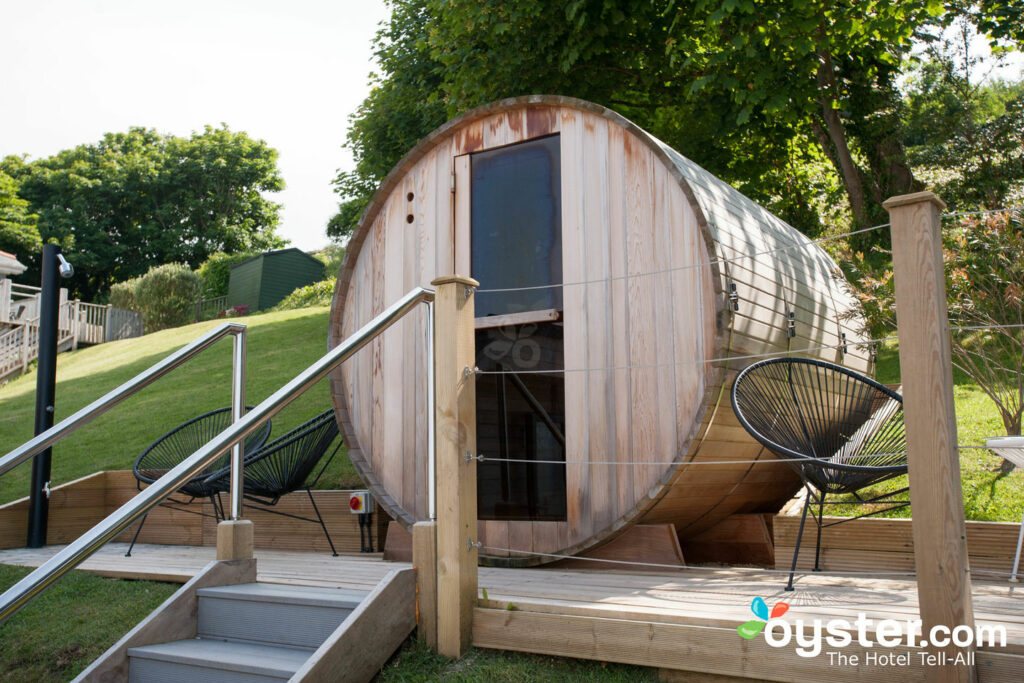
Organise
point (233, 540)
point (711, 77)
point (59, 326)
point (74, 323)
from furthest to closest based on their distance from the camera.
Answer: point (74, 323) → point (59, 326) → point (711, 77) → point (233, 540)

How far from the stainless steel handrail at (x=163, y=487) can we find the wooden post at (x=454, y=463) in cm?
11

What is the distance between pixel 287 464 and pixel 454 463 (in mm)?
2391

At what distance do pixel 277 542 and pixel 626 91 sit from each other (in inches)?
263

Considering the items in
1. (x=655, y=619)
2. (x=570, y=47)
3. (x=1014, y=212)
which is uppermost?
(x=570, y=47)

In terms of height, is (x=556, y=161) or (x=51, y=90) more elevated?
(x=51, y=90)

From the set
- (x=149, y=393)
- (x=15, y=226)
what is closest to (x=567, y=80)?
(x=149, y=393)

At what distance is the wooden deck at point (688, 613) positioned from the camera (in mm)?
2229

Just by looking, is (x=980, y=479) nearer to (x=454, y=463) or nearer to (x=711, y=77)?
(x=454, y=463)

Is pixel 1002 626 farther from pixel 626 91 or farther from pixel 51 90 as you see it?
pixel 51 90

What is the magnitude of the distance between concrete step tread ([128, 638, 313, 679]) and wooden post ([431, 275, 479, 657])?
53 centimetres

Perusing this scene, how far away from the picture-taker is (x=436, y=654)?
288 cm

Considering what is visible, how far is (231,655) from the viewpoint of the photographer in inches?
115

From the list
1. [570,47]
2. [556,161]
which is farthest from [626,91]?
[556,161]

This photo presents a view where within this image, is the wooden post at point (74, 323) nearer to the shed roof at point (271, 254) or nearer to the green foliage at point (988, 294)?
the shed roof at point (271, 254)
